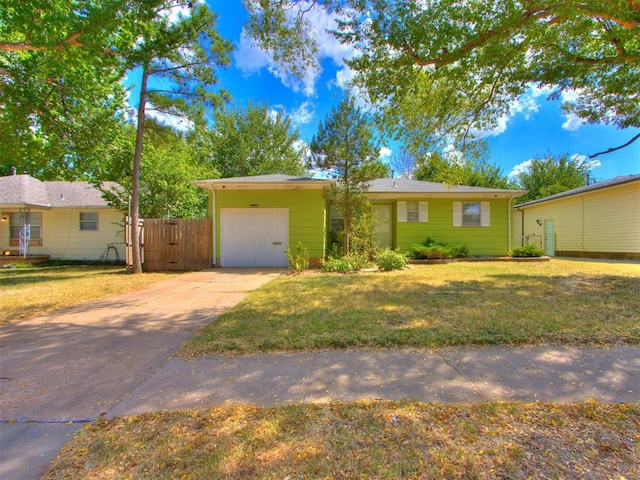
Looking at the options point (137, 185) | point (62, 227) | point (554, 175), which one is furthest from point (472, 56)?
point (554, 175)

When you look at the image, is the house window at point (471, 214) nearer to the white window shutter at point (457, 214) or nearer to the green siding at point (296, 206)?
the white window shutter at point (457, 214)

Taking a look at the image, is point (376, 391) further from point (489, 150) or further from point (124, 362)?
point (489, 150)

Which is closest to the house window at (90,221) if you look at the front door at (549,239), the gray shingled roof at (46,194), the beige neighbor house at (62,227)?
the beige neighbor house at (62,227)

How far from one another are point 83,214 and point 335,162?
1222 cm

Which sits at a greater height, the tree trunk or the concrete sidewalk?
the tree trunk

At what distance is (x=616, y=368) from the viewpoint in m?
2.90

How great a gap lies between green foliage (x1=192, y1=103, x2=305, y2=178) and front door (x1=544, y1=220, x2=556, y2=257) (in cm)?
1632

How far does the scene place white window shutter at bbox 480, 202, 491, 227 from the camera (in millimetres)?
14438

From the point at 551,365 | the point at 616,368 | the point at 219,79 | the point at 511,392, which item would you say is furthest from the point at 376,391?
the point at 219,79

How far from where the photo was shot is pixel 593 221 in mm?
15734

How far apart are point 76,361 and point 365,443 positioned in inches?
119

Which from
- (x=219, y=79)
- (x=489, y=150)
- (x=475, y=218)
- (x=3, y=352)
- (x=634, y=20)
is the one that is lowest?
(x=3, y=352)

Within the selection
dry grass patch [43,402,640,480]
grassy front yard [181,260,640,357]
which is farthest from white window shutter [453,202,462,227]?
dry grass patch [43,402,640,480]

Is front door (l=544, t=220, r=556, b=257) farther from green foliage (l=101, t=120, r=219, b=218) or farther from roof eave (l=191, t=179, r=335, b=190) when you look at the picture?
green foliage (l=101, t=120, r=219, b=218)
